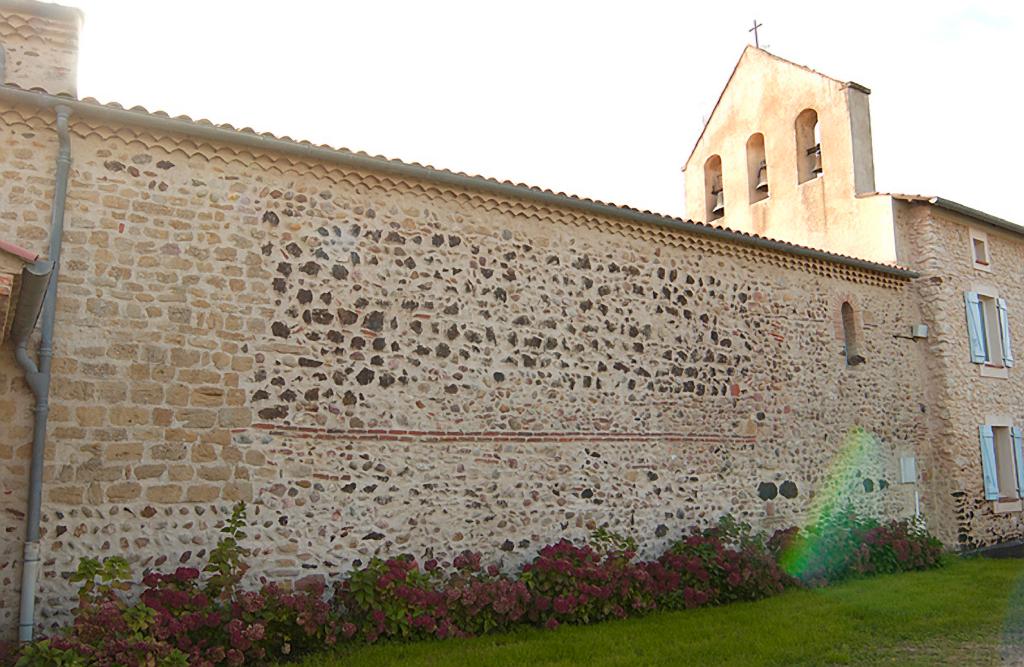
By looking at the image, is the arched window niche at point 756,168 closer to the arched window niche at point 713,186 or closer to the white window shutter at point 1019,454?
the arched window niche at point 713,186

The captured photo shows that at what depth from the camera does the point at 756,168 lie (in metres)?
15.7

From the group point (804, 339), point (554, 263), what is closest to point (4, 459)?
point (554, 263)

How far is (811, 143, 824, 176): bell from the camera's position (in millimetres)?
14622

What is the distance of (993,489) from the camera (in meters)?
13.5

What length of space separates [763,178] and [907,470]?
6174mm

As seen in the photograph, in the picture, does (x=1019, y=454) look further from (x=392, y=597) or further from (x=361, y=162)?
(x=361, y=162)

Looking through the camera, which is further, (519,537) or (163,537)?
(519,537)

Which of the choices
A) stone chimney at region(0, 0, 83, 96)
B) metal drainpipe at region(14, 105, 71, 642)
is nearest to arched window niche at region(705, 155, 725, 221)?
stone chimney at region(0, 0, 83, 96)

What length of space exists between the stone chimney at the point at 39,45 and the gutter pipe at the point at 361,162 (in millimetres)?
1351

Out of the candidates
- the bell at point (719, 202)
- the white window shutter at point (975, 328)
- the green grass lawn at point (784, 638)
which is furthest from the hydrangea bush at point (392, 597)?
the bell at point (719, 202)

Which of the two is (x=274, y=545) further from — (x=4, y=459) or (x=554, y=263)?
(x=554, y=263)

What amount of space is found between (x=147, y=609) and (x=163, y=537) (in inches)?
32.5

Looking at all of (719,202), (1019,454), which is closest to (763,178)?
(719,202)

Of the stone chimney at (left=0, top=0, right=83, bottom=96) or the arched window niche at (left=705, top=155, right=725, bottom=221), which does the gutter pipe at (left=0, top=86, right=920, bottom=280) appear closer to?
the stone chimney at (left=0, top=0, right=83, bottom=96)
